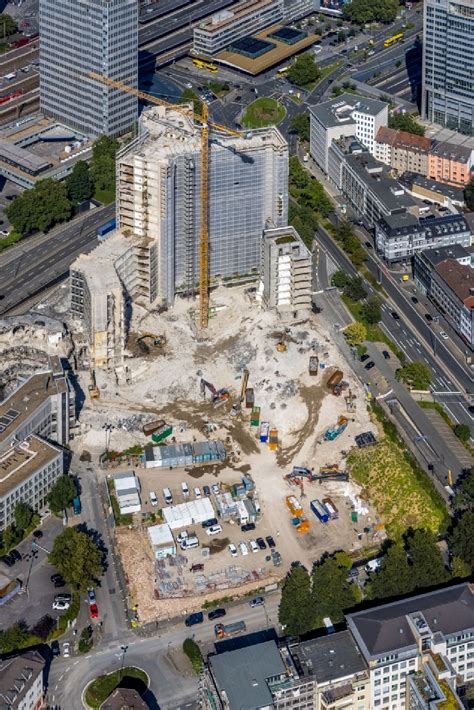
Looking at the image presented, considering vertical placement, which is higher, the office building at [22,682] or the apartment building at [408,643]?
the office building at [22,682]

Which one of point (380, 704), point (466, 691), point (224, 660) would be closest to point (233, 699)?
point (224, 660)

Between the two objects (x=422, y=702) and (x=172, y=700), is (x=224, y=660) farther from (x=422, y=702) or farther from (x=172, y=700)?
(x=422, y=702)

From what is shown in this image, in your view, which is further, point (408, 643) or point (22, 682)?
point (408, 643)

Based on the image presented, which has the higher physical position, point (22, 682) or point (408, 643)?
point (22, 682)

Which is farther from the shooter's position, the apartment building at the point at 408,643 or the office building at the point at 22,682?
the apartment building at the point at 408,643
